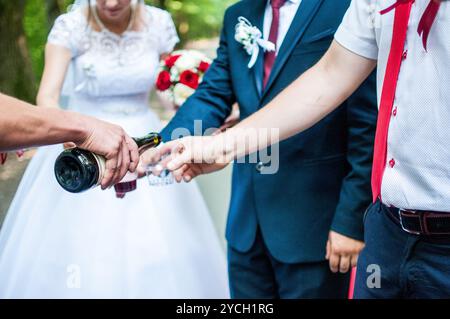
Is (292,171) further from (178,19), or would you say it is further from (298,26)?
(178,19)

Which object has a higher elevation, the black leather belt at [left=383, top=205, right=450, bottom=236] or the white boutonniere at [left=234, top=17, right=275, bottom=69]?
the white boutonniere at [left=234, top=17, right=275, bottom=69]

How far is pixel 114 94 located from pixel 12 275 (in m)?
0.86

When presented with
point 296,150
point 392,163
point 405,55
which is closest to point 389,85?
point 405,55

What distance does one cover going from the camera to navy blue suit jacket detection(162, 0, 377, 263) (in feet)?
6.38

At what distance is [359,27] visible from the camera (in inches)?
63.4

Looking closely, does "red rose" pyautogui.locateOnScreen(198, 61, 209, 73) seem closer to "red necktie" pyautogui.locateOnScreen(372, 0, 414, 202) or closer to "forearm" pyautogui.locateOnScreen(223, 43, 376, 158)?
"forearm" pyautogui.locateOnScreen(223, 43, 376, 158)

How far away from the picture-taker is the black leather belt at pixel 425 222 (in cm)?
144

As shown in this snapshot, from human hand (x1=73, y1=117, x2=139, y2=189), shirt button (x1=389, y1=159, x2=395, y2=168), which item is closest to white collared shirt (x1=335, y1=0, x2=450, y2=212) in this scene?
shirt button (x1=389, y1=159, x2=395, y2=168)

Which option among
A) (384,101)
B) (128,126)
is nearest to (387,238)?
(384,101)

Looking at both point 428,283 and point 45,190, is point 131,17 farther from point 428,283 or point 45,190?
point 428,283

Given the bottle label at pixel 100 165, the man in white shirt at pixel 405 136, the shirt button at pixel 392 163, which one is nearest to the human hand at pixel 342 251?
the man in white shirt at pixel 405 136

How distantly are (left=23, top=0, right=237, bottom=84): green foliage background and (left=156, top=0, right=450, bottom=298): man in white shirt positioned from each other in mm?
1192

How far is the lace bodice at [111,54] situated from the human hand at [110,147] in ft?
2.73

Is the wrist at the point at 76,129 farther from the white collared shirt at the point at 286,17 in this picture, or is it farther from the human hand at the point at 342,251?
the human hand at the point at 342,251
